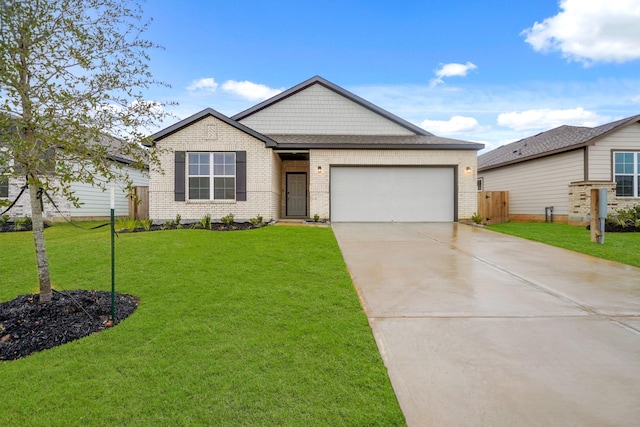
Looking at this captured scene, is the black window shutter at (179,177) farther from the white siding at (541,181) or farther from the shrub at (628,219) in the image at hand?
the white siding at (541,181)

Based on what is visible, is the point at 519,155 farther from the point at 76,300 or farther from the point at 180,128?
the point at 76,300

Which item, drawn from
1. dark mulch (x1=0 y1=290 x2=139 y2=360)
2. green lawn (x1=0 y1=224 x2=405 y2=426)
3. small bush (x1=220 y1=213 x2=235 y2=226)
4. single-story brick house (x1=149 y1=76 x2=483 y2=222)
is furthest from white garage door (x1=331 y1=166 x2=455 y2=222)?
dark mulch (x1=0 y1=290 x2=139 y2=360)

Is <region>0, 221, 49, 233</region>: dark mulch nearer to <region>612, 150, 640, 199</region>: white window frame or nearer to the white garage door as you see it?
the white garage door

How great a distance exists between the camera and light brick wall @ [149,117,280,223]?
12.8 meters

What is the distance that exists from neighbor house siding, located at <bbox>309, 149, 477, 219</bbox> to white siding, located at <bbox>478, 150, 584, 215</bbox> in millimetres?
5220

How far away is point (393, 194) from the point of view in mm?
13992

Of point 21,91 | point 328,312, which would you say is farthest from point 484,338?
point 21,91

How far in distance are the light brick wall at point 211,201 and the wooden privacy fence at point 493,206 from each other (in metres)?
10.6

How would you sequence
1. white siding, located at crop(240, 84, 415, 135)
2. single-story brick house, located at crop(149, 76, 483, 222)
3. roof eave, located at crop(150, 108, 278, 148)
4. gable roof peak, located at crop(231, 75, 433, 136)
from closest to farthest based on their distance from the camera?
roof eave, located at crop(150, 108, 278, 148)
single-story brick house, located at crop(149, 76, 483, 222)
gable roof peak, located at crop(231, 75, 433, 136)
white siding, located at crop(240, 84, 415, 135)

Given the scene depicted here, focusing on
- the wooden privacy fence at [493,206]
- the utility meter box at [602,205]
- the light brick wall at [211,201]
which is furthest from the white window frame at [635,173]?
the light brick wall at [211,201]

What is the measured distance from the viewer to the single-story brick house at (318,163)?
12.8 m

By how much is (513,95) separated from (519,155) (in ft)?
11.6

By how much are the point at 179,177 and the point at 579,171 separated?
669 inches

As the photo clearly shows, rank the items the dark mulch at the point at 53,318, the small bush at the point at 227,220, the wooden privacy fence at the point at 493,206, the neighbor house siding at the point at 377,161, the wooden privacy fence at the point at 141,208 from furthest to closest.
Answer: the wooden privacy fence at the point at 493,206
the wooden privacy fence at the point at 141,208
the neighbor house siding at the point at 377,161
the small bush at the point at 227,220
the dark mulch at the point at 53,318
